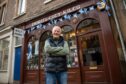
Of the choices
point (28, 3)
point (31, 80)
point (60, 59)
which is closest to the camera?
point (60, 59)

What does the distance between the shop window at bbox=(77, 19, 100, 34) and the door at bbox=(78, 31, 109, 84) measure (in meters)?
0.26

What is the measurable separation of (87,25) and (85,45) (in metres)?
0.94

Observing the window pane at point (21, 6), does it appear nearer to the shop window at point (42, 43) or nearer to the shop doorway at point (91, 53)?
the shop window at point (42, 43)

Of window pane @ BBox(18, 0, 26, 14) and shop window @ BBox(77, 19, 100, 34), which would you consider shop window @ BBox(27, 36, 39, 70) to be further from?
window pane @ BBox(18, 0, 26, 14)

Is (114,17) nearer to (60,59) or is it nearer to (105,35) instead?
(105,35)

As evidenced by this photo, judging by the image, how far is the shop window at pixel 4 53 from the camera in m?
10.6

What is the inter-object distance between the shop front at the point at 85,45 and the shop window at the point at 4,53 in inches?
138

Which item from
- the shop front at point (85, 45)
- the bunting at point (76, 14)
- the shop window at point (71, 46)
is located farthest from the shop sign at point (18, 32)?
the shop window at point (71, 46)

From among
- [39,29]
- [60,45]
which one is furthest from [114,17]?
[39,29]

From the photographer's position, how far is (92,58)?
229 inches

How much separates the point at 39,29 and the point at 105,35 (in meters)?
4.20

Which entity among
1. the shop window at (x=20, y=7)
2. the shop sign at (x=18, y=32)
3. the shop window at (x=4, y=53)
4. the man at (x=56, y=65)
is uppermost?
the shop window at (x=20, y=7)

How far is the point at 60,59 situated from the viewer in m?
2.82

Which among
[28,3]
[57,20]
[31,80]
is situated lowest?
[31,80]
